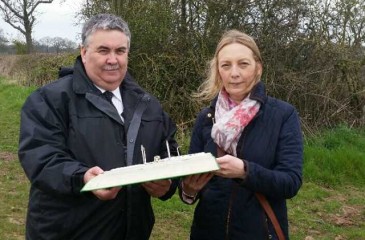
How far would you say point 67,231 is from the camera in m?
2.49

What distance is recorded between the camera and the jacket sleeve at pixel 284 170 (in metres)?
2.41


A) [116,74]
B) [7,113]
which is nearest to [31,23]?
[7,113]

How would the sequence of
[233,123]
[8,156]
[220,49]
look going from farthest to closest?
[8,156] < [220,49] < [233,123]

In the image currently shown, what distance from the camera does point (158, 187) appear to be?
8.30ft

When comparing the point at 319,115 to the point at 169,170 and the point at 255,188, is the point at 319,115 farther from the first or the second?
the point at 169,170

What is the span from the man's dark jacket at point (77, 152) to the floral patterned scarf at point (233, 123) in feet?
1.15

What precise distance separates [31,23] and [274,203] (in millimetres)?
33663

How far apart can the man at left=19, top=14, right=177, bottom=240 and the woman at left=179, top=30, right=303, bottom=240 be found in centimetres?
27

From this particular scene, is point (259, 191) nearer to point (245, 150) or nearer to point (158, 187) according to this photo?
point (245, 150)

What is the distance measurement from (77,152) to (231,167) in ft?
2.55

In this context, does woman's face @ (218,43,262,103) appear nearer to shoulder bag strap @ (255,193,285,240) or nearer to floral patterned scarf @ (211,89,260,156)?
floral patterned scarf @ (211,89,260,156)

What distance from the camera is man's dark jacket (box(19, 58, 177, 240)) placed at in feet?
7.82

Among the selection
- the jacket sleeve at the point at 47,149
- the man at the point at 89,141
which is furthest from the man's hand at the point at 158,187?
the jacket sleeve at the point at 47,149

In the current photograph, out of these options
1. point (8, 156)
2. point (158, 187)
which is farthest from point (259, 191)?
point (8, 156)
